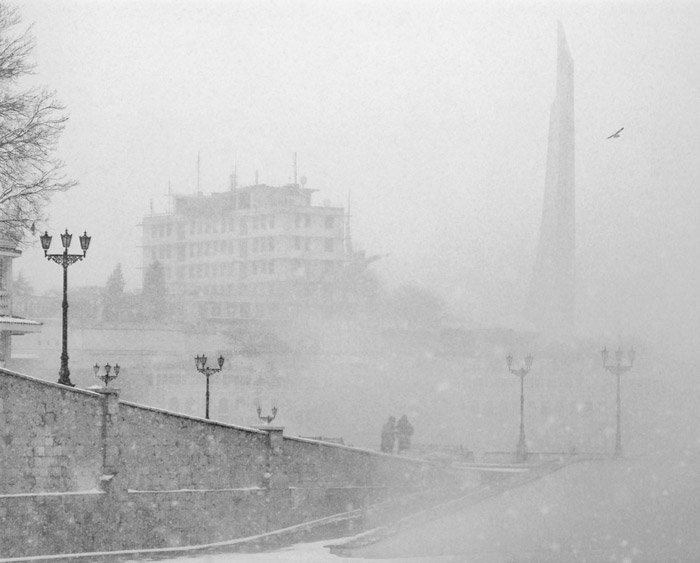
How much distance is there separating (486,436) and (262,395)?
15.2 m

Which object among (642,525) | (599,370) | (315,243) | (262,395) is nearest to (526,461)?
(642,525)

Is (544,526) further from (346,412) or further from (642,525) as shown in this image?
(346,412)

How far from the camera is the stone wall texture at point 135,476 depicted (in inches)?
1067

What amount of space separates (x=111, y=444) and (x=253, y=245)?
271 ft

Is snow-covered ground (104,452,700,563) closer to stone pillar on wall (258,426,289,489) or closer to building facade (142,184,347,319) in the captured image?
stone pillar on wall (258,426,289,489)

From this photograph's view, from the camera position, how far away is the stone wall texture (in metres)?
27.1

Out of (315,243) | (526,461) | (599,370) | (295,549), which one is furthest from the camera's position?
(315,243)

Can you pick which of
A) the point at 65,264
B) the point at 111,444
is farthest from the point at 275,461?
the point at 65,264

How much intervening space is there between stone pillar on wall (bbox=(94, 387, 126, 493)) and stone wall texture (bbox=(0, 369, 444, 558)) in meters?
0.02

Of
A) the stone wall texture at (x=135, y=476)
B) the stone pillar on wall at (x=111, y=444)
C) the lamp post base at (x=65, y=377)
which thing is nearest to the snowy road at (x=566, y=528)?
the stone wall texture at (x=135, y=476)

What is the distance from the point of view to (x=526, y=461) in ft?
140

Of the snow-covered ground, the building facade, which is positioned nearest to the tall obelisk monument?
the building facade

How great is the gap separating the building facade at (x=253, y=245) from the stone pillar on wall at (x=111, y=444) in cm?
7389

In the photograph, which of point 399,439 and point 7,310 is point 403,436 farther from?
point 7,310
